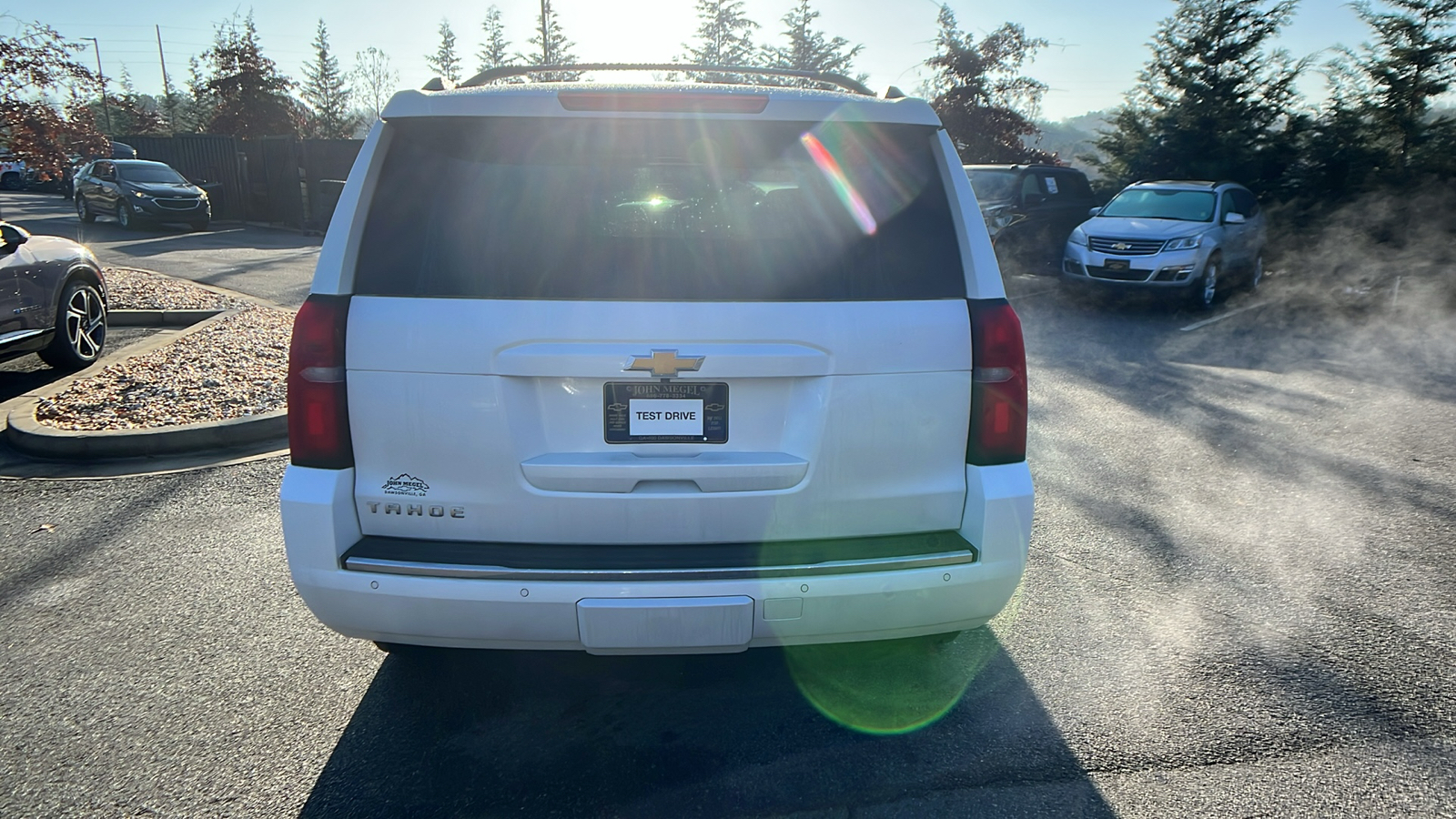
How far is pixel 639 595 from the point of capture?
8.48 ft

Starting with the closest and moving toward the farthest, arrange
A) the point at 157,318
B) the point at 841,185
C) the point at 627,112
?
the point at 627,112 < the point at 841,185 < the point at 157,318

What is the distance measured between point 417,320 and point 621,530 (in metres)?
0.78

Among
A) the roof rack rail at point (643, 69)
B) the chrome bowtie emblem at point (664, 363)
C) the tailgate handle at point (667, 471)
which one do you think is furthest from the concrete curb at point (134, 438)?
the chrome bowtie emblem at point (664, 363)

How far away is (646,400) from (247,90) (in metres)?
41.8

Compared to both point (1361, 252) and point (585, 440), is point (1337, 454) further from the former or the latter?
point (1361, 252)

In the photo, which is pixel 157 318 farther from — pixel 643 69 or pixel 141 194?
pixel 141 194

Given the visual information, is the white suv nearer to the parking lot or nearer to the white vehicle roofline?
the white vehicle roofline

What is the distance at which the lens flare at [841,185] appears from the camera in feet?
9.31

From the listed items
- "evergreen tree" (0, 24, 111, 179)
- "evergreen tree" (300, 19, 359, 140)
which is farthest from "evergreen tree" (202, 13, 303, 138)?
"evergreen tree" (0, 24, 111, 179)

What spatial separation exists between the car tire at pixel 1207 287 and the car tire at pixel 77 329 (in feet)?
39.1

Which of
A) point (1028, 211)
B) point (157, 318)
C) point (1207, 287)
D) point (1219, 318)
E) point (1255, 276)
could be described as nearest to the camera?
point (157, 318)

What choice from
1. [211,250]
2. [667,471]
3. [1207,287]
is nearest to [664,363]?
[667,471]

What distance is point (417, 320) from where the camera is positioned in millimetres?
2613

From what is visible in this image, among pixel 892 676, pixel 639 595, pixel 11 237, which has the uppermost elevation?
pixel 11 237
